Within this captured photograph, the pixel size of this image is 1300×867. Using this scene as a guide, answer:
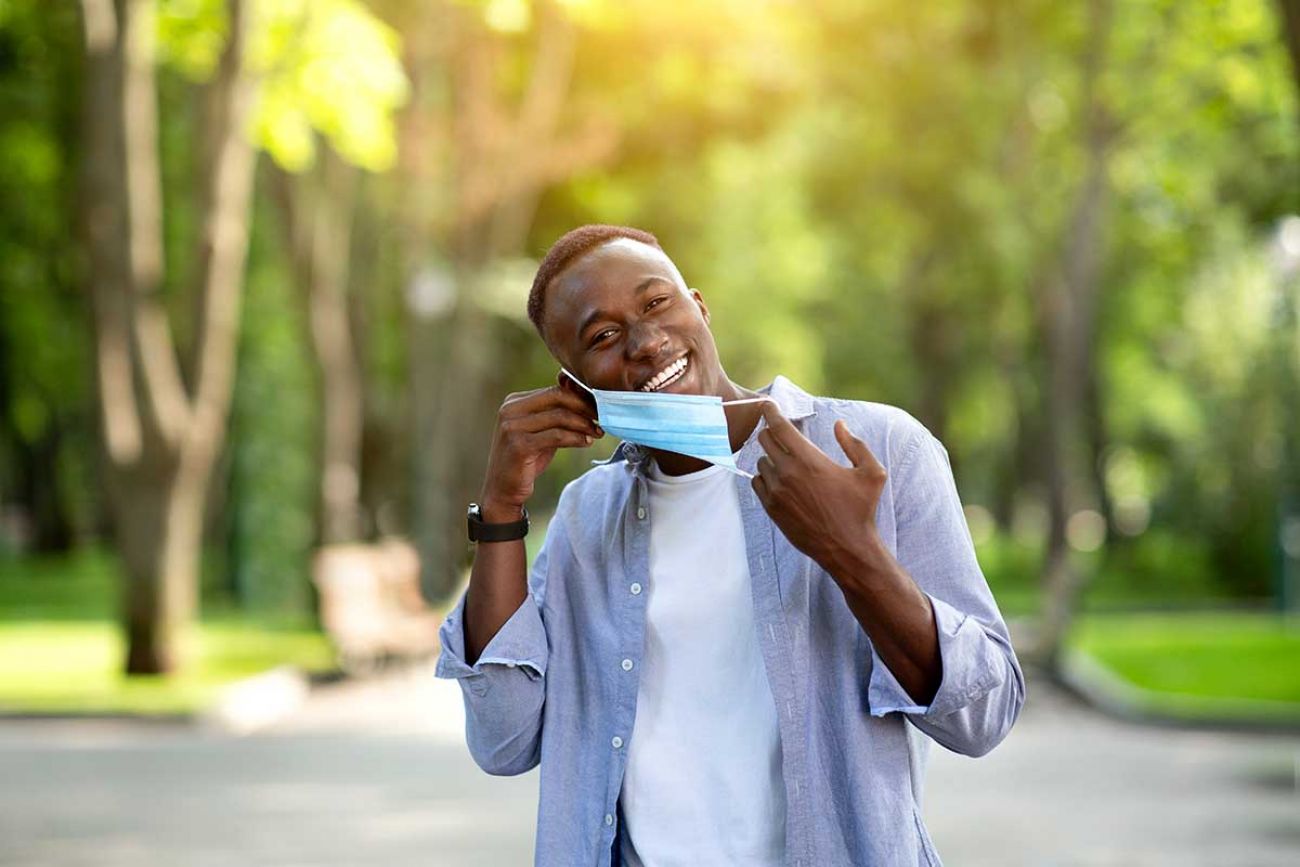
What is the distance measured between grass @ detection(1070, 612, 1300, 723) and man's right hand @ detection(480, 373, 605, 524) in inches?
577

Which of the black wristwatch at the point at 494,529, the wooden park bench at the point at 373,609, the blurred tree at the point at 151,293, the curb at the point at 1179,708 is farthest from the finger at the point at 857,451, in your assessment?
the wooden park bench at the point at 373,609

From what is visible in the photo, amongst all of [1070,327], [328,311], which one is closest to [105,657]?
[328,311]

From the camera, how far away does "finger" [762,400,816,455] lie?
3260 millimetres

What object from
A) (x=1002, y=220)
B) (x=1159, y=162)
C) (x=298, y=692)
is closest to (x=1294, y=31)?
(x=298, y=692)

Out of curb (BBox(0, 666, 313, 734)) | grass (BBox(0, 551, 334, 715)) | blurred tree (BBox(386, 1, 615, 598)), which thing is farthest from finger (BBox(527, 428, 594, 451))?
blurred tree (BBox(386, 1, 615, 598))

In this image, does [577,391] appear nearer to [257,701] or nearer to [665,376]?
[665,376]

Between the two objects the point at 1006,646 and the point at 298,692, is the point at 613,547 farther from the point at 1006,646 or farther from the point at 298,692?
the point at 298,692

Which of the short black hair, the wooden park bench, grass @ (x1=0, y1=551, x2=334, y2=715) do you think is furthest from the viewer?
the wooden park bench

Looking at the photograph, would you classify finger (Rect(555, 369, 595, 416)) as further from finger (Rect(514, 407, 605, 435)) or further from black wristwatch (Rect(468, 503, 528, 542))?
black wristwatch (Rect(468, 503, 528, 542))

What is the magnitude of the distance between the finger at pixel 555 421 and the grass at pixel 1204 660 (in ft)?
48.1

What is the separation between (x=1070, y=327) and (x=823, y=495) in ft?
68.4

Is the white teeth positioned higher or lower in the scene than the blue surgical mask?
higher

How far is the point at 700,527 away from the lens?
12.0ft

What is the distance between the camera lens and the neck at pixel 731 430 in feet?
11.9
